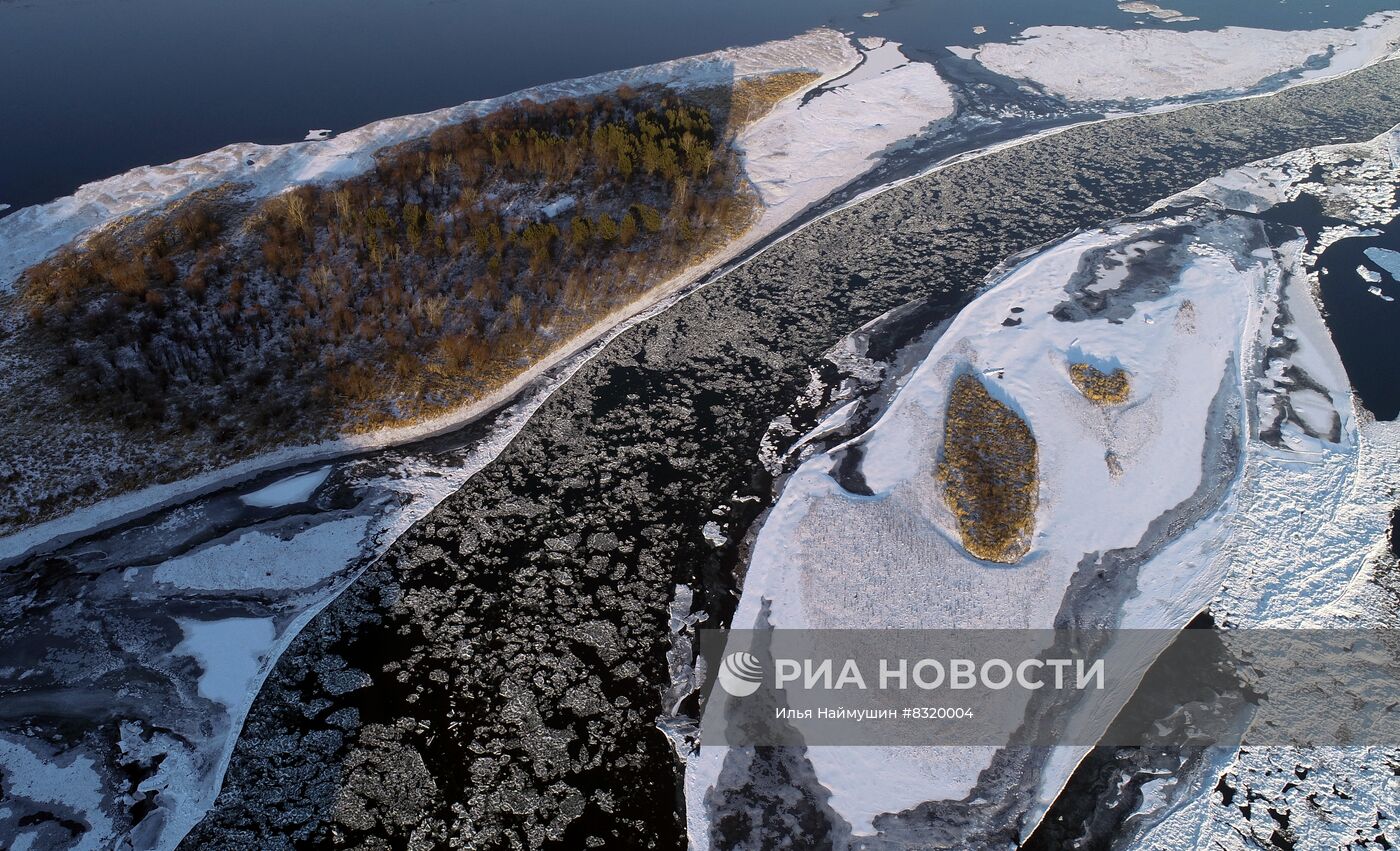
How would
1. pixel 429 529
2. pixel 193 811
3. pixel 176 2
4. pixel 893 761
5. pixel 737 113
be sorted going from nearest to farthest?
pixel 193 811
pixel 893 761
pixel 429 529
pixel 737 113
pixel 176 2

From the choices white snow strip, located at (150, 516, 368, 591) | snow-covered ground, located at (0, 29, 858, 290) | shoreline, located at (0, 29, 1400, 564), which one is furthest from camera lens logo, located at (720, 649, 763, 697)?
snow-covered ground, located at (0, 29, 858, 290)

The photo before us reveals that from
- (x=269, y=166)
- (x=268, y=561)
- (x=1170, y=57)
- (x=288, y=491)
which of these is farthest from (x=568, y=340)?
(x=1170, y=57)

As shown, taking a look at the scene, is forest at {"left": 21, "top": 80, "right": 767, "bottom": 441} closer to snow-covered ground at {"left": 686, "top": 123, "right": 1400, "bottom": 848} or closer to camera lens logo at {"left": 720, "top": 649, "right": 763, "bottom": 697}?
snow-covered ground at {"left": 686, "top": 123, "right": 1400, "bottom": 848}

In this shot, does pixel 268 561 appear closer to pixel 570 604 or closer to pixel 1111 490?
pixel 570 604

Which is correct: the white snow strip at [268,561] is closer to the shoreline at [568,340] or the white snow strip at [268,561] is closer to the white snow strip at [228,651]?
the white snow strip at [228,651]

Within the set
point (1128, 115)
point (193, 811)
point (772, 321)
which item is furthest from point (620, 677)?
point (1128, 115)

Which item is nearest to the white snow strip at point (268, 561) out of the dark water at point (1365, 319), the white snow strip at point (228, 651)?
the white snow strip at point (228, 651)

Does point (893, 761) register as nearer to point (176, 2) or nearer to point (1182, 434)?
point (1182, 434)
